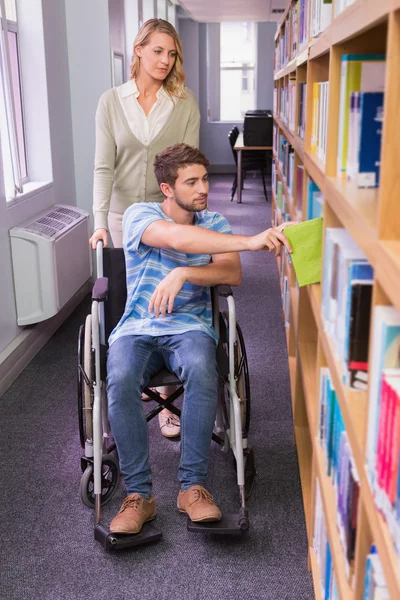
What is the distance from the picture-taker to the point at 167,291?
7.11 feet

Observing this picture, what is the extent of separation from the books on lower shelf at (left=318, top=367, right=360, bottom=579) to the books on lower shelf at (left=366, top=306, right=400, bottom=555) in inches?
7.5

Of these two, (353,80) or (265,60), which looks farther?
(265,60)

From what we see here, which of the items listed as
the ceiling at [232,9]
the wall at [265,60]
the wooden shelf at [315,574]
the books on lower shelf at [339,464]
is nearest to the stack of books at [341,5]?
the books on lower shelf at [339,464]

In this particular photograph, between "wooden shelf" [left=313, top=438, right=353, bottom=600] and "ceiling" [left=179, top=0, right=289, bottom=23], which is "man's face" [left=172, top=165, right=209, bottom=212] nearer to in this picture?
"wooden shelf" [left=313, top=438, right=353, bottom=600]

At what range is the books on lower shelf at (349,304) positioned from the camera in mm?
1238

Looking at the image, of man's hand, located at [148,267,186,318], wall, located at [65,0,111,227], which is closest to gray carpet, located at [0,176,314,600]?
man's hand, located at [148,267,186,318]

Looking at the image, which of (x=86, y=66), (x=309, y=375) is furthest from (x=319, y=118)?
(x=86, y=66)

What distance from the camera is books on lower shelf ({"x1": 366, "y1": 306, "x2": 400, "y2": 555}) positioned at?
93 cm

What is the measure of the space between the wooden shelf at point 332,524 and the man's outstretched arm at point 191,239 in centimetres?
64

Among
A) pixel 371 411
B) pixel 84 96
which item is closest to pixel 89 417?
pixel 371 411

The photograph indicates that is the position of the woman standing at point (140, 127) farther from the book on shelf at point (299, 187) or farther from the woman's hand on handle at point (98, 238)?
the book on shelf at point (299, 187)

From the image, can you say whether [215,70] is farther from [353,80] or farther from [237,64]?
[353,80]

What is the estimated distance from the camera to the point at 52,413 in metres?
3.03

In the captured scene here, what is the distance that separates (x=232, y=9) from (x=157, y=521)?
322 inches
